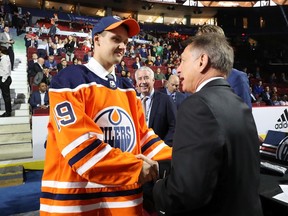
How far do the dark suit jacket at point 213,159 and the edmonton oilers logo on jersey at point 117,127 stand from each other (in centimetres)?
33

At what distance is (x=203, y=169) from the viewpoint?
3.18 feet

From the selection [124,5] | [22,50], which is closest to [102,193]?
[22,50]

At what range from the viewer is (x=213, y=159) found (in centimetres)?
98

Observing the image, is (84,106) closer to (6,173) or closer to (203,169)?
(203,169)

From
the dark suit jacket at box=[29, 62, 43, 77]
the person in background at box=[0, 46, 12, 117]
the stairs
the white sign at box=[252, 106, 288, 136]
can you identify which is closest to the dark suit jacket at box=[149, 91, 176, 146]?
the stairs

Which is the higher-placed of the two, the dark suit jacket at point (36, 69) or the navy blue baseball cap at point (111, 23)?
the dark suit jacket at point (36, 69)

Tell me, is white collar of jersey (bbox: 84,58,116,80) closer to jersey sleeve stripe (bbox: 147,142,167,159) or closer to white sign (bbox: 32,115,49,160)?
jersey sleeve stripe (bbox: 147,142,167,159)

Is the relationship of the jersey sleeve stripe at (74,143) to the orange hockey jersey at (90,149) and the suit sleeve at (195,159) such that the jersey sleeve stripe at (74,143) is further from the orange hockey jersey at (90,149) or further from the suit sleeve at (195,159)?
the suit sleeve at (195,159)

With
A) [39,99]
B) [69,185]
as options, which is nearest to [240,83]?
[69,185]

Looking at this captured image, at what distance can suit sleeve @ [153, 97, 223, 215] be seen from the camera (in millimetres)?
971

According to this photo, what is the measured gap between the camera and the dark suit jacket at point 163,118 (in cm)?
291

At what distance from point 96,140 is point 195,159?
43 cm

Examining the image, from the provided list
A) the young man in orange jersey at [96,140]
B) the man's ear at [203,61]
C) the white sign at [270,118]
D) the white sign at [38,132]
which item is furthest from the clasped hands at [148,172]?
the white sign at [270,118]

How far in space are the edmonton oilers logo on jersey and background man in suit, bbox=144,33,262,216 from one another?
310mm
